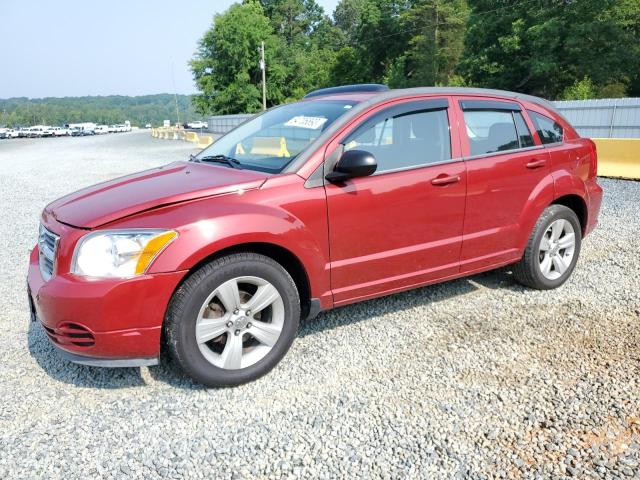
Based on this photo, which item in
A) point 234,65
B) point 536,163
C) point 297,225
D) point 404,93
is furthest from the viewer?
point 234,65

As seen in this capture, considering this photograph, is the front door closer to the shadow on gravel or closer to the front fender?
the front fender

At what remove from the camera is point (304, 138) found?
11.7 feet

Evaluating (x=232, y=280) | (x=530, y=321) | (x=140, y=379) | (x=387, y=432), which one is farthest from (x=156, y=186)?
(x=530, y=321)

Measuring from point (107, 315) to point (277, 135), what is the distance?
1851mm

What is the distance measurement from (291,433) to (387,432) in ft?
1.61

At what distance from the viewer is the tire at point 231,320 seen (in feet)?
9.70

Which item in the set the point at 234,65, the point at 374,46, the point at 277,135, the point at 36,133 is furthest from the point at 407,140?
the point at 36,133

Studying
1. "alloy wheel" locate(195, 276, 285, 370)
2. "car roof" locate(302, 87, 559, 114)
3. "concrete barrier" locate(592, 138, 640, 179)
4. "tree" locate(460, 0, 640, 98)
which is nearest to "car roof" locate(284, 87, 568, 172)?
"car roof" locate(302, 87, 559, 114)

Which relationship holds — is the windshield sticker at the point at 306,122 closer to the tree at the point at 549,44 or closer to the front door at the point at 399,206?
the front door at the point at 399,206

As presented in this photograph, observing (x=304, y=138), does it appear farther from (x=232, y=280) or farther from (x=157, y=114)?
(x=157, y=114)

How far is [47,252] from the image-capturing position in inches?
125

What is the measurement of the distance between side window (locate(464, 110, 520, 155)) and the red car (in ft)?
0.04

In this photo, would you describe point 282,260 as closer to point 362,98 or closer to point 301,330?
point 301,330

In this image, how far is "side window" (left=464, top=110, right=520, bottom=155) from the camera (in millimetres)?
4105
